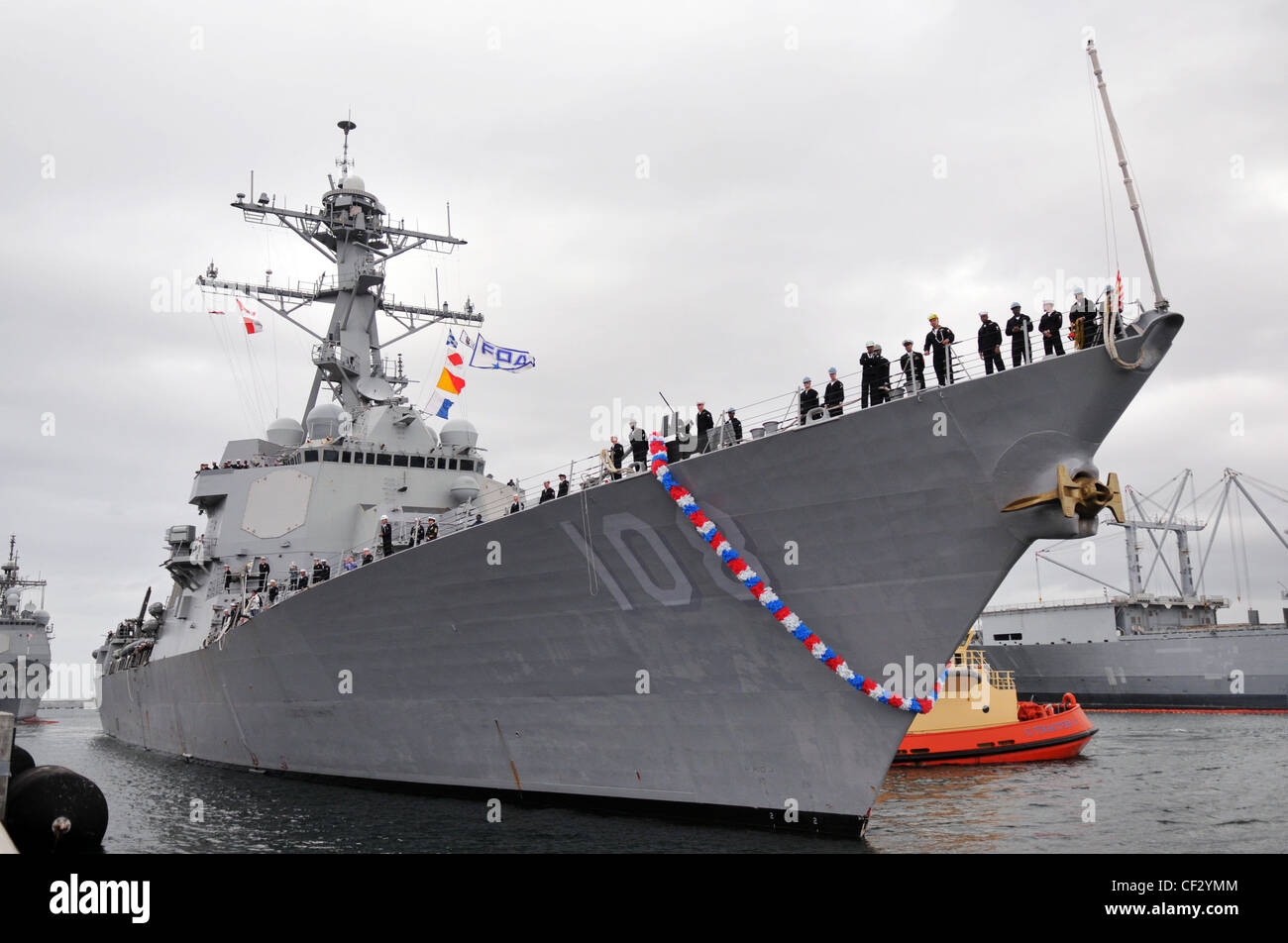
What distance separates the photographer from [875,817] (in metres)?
13.3

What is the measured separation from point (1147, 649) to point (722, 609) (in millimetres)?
36271

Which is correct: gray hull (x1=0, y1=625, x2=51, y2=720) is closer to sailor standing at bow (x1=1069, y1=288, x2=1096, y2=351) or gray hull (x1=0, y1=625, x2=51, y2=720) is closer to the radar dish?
the radar dish

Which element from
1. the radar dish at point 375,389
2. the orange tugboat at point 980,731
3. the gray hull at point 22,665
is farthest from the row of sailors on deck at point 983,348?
the gray hull at point 22,665

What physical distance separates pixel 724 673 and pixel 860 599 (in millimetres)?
1912

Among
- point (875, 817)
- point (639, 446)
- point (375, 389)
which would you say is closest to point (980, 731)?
point (875, 817)

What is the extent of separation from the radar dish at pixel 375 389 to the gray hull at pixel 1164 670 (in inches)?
1327

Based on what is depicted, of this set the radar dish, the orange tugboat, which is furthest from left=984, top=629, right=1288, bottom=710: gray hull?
the radar dish

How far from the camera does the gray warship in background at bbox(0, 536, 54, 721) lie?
4659 cm

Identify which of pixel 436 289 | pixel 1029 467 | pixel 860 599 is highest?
pixel 436 289
